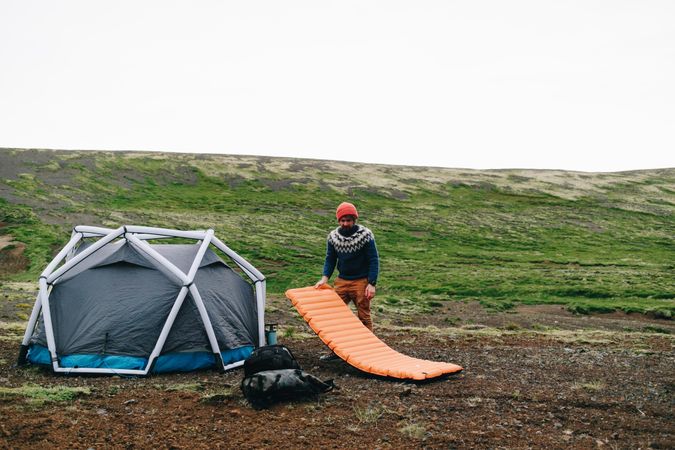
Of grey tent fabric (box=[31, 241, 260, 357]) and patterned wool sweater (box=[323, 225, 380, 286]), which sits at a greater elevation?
patterned wool sweater (box=[323, 225, 380, 286])

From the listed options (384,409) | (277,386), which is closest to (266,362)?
(277,386)

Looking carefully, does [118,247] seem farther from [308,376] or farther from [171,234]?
[308,376]

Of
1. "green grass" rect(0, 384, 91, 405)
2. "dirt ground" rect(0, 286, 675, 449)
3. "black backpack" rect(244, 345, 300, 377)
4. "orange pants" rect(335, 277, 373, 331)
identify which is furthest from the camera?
"orange pants" rect(335, 277, 373, 331)

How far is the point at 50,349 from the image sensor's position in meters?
10.5

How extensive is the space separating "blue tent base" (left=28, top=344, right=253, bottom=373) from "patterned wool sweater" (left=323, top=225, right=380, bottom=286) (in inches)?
107

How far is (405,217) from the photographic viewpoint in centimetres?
5856

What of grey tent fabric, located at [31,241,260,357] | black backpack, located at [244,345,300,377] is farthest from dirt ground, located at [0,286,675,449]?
grey tent fabric, located at [31,241,260,357]

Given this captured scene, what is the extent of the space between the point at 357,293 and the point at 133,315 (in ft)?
14.1

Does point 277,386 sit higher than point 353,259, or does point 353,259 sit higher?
point 353,259

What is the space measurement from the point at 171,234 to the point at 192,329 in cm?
191

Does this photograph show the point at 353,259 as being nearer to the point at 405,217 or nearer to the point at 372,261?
the point at 372,261

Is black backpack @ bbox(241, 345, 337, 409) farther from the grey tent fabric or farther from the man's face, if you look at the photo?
the man's face

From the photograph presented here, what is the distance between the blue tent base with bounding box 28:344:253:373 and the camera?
34.2ft

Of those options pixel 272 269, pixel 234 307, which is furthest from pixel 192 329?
pixel 272 269
